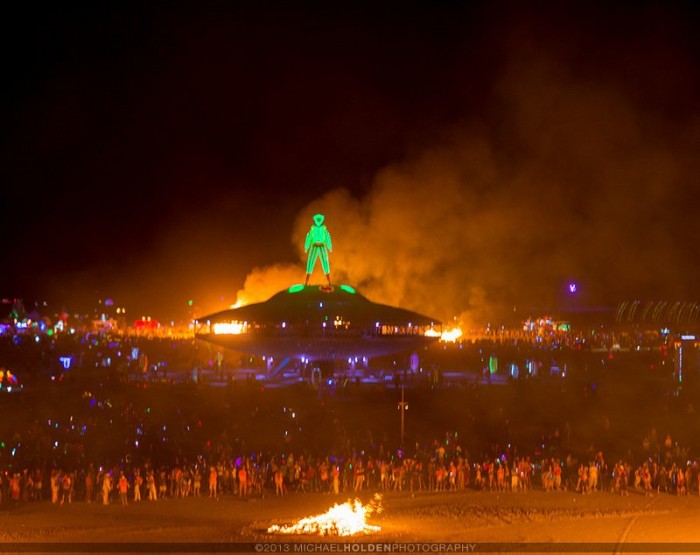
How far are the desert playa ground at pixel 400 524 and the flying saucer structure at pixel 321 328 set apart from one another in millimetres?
16720

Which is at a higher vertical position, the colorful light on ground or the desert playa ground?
the colorful light on ground

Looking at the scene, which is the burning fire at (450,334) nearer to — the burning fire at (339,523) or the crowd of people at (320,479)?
the crowd of people at (320,479)

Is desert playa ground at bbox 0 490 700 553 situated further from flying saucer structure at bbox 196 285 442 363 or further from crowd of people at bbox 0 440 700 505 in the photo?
flying saucer structure at bbox 196 285 442 363

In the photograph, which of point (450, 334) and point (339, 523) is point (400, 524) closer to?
point (339, 523)

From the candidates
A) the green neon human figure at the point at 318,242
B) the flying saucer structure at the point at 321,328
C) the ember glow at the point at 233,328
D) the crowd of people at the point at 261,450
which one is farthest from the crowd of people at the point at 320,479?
the green neon human figure at the point at 318,242

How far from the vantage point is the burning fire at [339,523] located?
1446cm

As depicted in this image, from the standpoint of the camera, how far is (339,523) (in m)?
15.1

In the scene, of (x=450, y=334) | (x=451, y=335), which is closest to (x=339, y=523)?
(x=451, y=335)

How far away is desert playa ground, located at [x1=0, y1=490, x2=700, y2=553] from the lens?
1351cm

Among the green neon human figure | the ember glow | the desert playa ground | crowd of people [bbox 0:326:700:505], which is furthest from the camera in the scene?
the green neon human figure

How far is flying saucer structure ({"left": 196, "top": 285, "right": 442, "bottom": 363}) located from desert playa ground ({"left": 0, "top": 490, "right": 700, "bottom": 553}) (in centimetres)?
1672

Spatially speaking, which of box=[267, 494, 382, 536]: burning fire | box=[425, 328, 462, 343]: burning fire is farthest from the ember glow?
box=[267, 494, 382, 536]: burning fire

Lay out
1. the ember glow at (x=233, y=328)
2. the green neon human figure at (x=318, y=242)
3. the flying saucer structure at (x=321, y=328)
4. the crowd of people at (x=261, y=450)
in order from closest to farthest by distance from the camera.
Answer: the crowd of people at (x=261, y=450)
the flying saucer structure at (x=321, y=328)
the ember glow at (x=233, y=328)
the green neon human figure at (x=318, y=242)

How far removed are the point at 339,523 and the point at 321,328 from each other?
20.4 m
